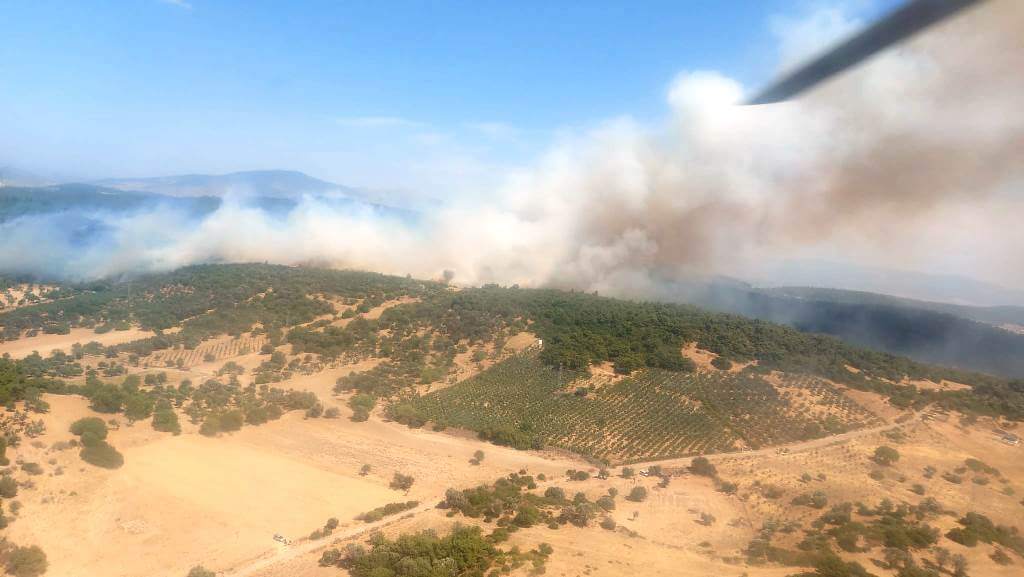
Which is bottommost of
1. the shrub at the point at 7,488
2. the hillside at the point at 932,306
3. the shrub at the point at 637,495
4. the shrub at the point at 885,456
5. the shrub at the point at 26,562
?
the shrub at the point at 26,562

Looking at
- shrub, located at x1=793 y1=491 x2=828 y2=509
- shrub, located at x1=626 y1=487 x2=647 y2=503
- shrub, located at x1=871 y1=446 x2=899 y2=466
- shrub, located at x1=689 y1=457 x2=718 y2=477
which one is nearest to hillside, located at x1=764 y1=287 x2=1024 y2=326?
Result: shrub, located at x1=871 y1=446 x2=899 y2=466

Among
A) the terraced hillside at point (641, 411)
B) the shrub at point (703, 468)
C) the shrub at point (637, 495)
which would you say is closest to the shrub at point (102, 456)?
the terraced hillside at point (641, 411)

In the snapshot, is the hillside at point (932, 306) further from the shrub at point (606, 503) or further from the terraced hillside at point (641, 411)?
the shrub at point (606, 503)

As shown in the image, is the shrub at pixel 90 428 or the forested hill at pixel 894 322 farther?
the forested hill at pixel 894 322

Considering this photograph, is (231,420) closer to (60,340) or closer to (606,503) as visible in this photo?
(606,503)

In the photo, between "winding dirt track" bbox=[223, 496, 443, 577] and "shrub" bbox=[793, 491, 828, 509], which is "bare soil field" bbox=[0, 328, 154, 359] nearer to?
"winding dirt track" bbox=[223, 496, 443, 577]

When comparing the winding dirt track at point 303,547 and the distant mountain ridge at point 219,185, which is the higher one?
the distant mountain ridge at point 219,185

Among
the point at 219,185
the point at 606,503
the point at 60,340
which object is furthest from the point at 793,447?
the point at 219,185

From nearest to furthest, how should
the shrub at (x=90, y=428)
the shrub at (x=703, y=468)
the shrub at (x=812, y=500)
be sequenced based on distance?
the shrub at (x=812, y=500) → the shrub at (x=90, y=428) → the shrub at (x=703, y=468)
